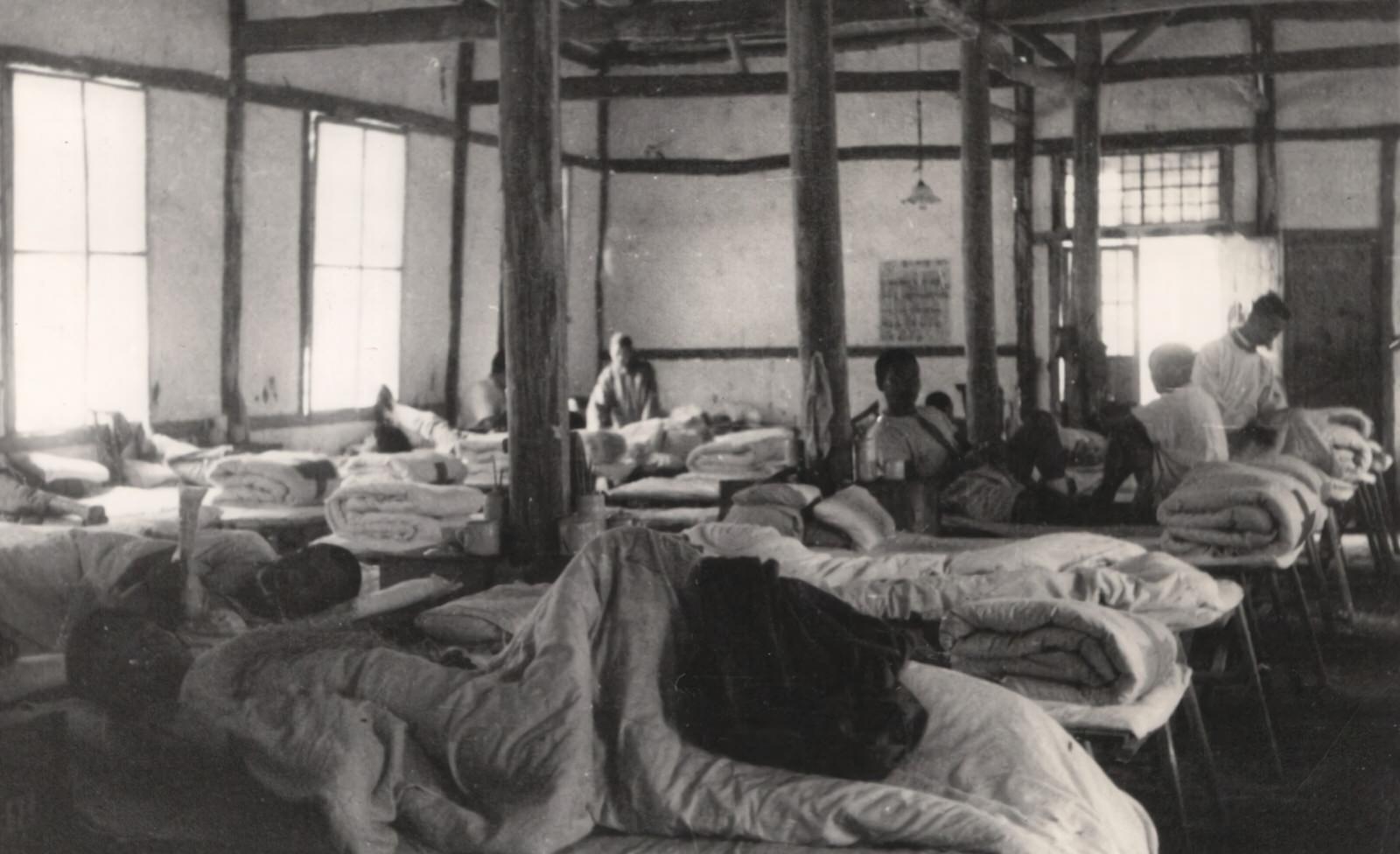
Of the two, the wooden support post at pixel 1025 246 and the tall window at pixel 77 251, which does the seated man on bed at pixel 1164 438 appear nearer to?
the tall window at pixel 77 251

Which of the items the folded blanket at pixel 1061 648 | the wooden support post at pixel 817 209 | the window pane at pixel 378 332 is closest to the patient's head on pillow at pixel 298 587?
the folded blanket at pixel 1061 648

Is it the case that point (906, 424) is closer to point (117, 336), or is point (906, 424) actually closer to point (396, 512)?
point (396, 512)

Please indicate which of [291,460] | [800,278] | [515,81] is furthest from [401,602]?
[291,460]

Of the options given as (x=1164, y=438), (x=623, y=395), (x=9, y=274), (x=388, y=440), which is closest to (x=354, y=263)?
(x=388, y=440)

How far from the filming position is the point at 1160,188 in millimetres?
15070

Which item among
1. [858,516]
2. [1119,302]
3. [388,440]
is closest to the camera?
[858,516]

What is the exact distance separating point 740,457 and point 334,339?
373cm

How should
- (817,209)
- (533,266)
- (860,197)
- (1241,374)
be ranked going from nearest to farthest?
(533,266)
(817,209)
(1241,374)
(860,197)

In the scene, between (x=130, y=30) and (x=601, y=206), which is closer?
(x=130, y=30)

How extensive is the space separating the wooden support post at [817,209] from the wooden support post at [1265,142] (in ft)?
28.3

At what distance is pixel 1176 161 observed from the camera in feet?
49.4

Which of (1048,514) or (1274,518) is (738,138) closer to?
(1048,514)

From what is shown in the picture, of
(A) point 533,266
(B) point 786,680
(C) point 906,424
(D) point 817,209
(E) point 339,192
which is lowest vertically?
(B) point 786,680

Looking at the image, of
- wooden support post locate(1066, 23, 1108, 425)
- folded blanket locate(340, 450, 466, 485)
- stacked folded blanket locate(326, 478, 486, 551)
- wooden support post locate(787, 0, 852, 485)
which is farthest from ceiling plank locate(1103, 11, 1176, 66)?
stacked folded blanket locate(326, 478, 486, 551)
